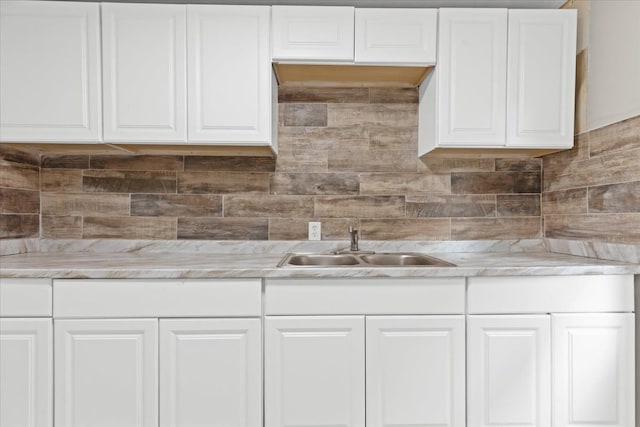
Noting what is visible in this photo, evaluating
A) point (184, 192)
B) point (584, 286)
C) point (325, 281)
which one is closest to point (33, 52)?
point (184, 192)

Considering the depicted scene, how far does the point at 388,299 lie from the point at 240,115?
107 cm

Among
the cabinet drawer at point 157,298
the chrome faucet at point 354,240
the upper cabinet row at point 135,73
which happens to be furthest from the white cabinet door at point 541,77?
the cabinet drawer at point 157,298

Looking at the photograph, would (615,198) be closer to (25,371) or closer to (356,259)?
(356,259)

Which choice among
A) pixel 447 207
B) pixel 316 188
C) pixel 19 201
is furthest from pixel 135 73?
pixel 447 207

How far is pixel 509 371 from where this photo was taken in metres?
1.61

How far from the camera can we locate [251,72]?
6.07ft

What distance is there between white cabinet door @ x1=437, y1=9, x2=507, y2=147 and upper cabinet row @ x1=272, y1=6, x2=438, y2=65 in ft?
0.29

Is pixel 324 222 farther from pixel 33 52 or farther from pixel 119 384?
pixel 33 52

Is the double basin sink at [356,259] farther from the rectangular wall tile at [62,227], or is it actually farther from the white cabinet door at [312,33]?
the rectangular wall tile at [62,227]

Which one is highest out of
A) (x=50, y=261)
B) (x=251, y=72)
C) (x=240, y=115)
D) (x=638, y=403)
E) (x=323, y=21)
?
(x=323, y=21)

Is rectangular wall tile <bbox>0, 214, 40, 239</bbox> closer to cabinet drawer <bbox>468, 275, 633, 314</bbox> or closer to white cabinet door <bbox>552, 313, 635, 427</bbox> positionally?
cabinet drawer <bbox>468, 275, 633, 314</bbox>

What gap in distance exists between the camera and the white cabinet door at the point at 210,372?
157 centimetres

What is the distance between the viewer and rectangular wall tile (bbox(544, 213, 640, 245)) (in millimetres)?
1680

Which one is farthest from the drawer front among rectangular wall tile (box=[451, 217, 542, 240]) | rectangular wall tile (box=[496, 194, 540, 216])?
rectangular wall tile (box=[496, 194, 540, 216])
